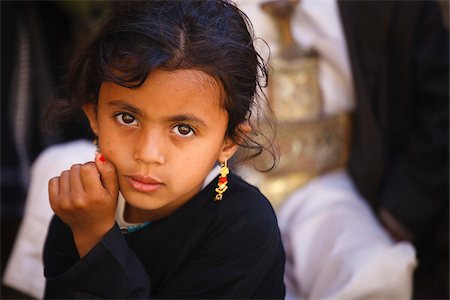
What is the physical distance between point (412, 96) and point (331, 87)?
30 centimetres

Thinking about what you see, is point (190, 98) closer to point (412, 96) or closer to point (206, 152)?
point (206, 152)

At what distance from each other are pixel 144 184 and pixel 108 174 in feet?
0.27

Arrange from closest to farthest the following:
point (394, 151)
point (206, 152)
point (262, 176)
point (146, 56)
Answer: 1. point (146, 56)
2. point (206, 152)
3. point (262, 176)
4. point (394, 151)

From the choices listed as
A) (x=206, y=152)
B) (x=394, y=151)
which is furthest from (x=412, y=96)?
(x=206, y=152)

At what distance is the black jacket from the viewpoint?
1415 millimetres

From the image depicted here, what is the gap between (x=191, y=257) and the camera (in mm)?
1513

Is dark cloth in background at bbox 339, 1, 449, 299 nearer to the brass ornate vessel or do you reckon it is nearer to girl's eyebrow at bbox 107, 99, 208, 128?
the brass ornate vessel

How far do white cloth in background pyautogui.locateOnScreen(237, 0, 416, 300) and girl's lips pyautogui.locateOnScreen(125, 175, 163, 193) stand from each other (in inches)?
32.7

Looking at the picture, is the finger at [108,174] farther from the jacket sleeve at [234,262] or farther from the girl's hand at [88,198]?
the jacket sleeve at [234,262]

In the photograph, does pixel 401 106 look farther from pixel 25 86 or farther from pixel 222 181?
pixel 25 86

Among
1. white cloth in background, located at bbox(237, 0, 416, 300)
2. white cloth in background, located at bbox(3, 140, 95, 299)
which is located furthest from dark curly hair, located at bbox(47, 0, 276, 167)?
white cloth in background, located at bbox(3, 140, 95, 299)

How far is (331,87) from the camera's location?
8.45ft

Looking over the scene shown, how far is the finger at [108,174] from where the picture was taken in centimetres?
140

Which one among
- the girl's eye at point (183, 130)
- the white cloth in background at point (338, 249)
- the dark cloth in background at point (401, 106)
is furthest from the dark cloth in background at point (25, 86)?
the girl's eye at point (183, 130)
